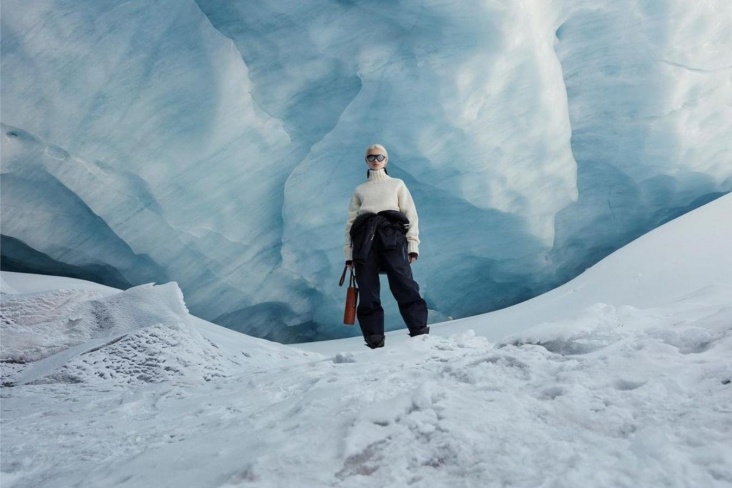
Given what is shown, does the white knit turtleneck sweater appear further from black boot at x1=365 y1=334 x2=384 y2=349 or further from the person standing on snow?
black boot at x1=365 y1=334 x2=384 y2=349

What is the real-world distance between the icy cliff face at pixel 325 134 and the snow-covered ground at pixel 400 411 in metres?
1.63

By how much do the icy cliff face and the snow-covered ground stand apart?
163cm

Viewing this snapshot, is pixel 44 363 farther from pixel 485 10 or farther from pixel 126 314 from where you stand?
pixel 485 10

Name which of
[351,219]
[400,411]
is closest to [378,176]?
[351,219]

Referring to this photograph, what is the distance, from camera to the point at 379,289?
2783mm

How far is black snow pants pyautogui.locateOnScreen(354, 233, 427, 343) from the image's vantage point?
8.91 ft

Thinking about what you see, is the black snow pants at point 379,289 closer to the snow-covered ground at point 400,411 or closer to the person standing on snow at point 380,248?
the person standing on snow at point 380,248

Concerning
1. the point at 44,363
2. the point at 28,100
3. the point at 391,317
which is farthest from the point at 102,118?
the point at 391,317

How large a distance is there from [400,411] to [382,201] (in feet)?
5.48

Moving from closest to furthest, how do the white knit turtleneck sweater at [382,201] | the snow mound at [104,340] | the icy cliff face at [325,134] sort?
the snow mound at [104,340], the white knit turtleneck sweater at [382,201], the icy cliff face at [325,134]

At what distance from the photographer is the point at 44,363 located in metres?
2.64

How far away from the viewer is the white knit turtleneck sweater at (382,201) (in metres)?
2.84

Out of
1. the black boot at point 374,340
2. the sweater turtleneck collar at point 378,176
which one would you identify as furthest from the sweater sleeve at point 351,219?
the black boot at point 374,340

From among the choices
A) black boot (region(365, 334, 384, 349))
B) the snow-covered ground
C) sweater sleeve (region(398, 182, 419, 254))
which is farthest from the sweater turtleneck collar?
the snow-covered ground
